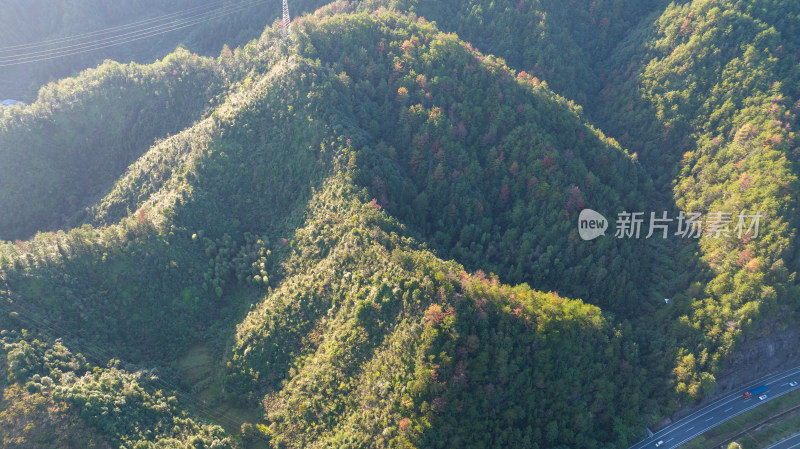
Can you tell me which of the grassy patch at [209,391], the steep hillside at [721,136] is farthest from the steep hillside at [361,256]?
the steep hillside at [721,136]

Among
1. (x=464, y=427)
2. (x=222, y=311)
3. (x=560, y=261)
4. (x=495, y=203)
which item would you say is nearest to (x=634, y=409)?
(x=560, y=261)

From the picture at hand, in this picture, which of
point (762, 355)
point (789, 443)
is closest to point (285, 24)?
point (762, 355)

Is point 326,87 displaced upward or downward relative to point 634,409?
upward

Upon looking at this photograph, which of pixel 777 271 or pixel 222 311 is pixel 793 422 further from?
pixel 222 311

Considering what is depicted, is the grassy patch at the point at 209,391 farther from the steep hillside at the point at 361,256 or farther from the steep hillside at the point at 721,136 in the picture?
the steep hillside at the point at 721,136

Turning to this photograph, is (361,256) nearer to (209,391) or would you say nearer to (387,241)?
(387,241)

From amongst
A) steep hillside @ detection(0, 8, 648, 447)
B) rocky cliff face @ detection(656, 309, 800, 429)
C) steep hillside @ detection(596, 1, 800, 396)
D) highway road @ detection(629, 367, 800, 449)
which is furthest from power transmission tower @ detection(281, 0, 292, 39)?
rocky cliff face @ detection(656, 309, 800, 429)
